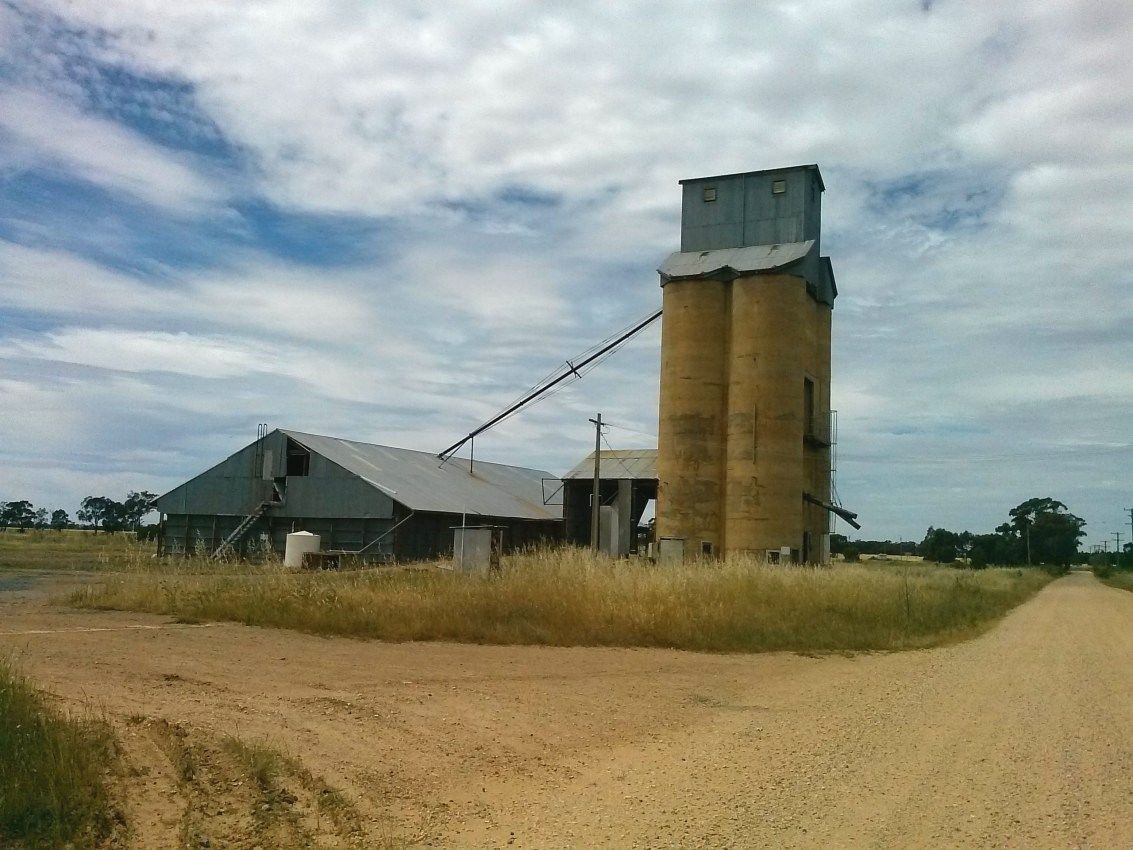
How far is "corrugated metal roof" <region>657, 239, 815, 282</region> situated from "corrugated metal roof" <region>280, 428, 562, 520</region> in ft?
48.1

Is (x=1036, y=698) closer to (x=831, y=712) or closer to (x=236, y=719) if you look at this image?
(x=831, y=712)

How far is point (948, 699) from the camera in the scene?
11.9 m

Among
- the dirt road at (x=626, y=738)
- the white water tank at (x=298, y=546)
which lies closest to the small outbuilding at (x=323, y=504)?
the white water tank at (x=298, y=546)

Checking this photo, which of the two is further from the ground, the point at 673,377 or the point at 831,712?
the point at 673,377

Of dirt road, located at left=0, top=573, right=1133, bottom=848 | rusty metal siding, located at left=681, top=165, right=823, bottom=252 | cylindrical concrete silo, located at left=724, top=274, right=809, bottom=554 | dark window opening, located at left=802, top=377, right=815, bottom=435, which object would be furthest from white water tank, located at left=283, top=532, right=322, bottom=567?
dirt road, located at left=0, top=573, right=1133, bottom=848

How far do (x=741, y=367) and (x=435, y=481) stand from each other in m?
18.9

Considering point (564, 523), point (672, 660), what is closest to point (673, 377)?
point (564, 523)

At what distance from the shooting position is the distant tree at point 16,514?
399ft

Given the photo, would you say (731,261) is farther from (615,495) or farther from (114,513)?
(114,513)

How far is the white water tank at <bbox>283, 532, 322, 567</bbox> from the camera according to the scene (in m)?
36.9

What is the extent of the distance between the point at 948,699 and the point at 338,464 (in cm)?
3396

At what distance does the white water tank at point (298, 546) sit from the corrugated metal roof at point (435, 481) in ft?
13.8

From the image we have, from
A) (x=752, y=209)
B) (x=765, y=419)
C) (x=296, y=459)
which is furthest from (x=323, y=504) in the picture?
(x=752, y=209)

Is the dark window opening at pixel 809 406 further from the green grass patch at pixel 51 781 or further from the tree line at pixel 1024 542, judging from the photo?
the tree line at pixel 1024 542
